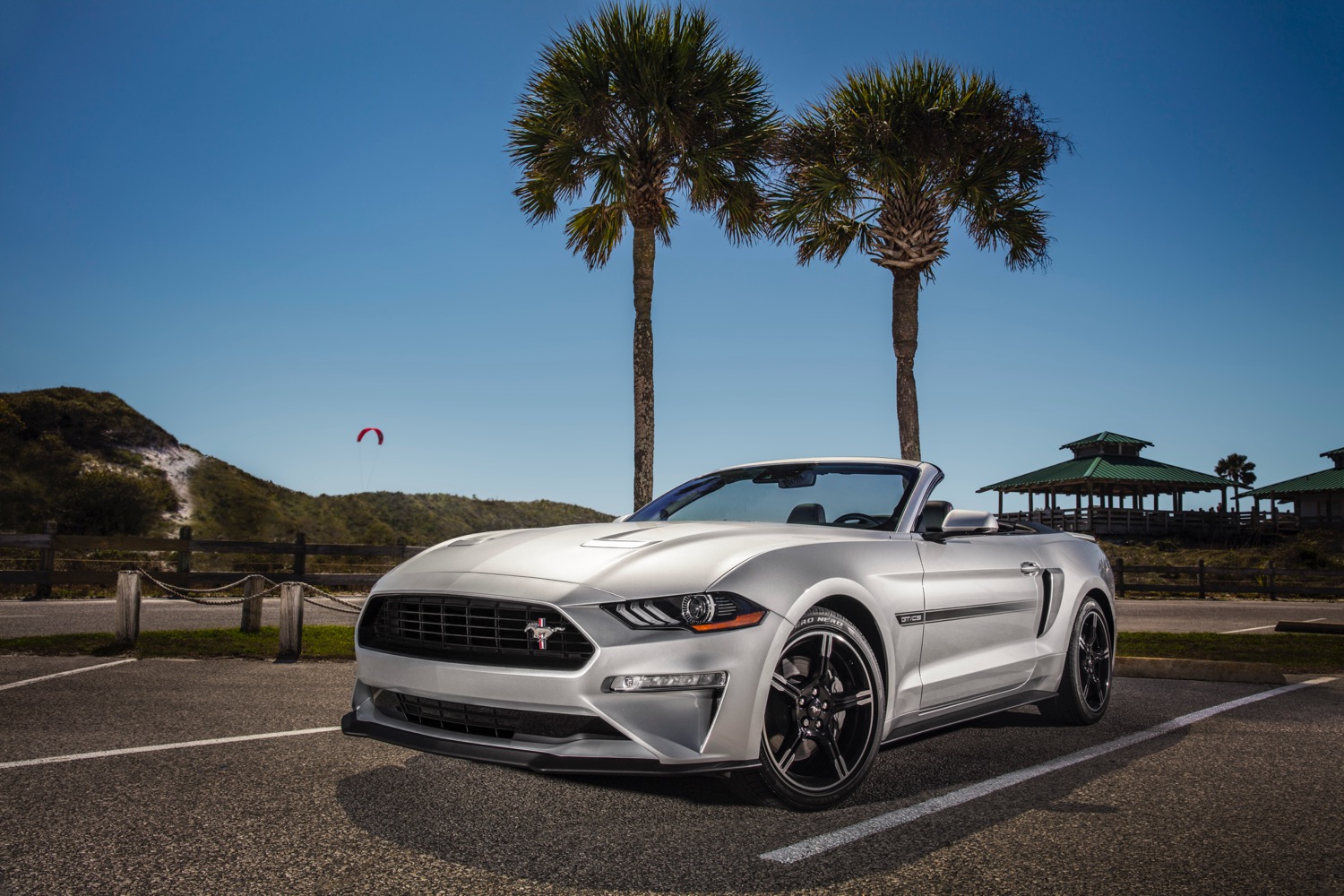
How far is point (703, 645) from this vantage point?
346cm

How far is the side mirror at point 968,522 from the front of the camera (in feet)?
15.7

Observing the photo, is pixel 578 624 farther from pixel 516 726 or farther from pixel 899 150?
pixel 899 150

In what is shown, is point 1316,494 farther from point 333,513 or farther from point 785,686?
point 785,686

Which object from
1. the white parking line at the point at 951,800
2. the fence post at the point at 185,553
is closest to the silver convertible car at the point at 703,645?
the white parking line at the point at 951,800

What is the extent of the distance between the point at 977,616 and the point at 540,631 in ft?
7.84

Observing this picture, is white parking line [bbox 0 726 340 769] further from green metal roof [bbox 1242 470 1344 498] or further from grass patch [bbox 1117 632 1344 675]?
green metal roof [bbox 1242 470 1344 498]

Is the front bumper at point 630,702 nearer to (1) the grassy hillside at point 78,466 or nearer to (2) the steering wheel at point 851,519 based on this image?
(2) the steering wheel at point 851,519

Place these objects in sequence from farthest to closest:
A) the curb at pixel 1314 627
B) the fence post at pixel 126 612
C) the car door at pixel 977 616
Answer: the curb at pixel 1314 627
the fence post at pixel 126 612
the car door at pixel 977 616

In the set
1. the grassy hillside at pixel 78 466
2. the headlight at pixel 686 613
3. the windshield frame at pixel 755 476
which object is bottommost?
the headlight at pixel 686 613

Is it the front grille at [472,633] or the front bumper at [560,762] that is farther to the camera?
the front grille at [472,633]

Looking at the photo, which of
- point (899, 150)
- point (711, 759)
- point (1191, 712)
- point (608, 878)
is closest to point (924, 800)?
point (711, 759)

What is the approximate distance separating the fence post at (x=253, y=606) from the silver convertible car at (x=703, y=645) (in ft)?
26.4

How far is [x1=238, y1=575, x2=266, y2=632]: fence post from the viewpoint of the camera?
11.6 m

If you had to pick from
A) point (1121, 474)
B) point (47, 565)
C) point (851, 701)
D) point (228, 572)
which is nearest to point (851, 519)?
point (851, 701)
